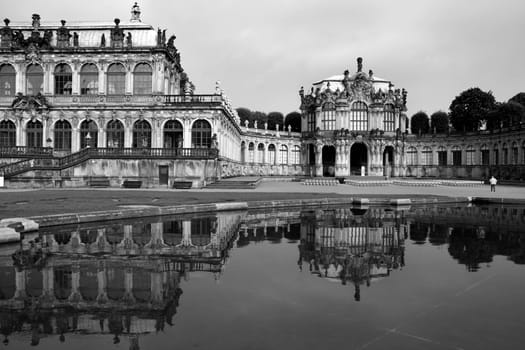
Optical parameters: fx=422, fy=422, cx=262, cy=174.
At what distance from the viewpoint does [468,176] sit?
252ft

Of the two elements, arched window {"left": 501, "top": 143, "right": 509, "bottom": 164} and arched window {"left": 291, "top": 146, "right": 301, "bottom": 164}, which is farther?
arched window {"left": 291, "top": 146, "right": 301, "bottom": 164}

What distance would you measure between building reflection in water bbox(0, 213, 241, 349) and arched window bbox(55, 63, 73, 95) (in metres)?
40.3

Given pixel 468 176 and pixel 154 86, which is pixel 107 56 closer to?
pixel 154 86

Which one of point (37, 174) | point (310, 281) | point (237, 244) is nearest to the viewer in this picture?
point (310, 281)

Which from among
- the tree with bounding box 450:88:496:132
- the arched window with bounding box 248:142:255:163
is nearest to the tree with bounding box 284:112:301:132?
the arched window with bounding box 248:142:255:163

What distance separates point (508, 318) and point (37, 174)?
42.0 m

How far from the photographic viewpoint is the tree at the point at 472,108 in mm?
87750

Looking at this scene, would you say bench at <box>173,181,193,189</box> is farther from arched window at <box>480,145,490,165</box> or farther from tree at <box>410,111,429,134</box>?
tree at <box>410,111,429,134</box>

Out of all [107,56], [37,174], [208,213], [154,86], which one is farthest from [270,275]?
[107,56]

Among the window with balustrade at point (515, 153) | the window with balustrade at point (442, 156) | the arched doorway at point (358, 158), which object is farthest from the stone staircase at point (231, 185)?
the window with balustrade at point (442, 156)

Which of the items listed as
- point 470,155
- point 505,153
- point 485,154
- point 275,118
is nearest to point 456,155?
point 470,155

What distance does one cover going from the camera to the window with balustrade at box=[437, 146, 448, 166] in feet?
267

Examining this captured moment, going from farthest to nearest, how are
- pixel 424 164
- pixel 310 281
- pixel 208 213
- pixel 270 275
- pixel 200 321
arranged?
1. pixel 424 164
2. pixel 208 213
3. pixel 270 275
4. pixel 310 281
5. pixel 200 321

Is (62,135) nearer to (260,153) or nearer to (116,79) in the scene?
(116,79)
